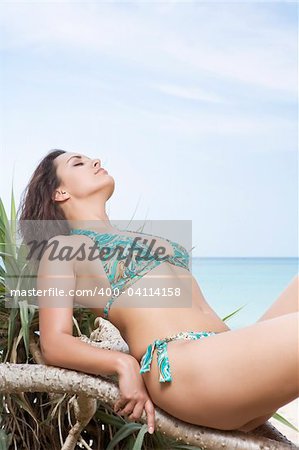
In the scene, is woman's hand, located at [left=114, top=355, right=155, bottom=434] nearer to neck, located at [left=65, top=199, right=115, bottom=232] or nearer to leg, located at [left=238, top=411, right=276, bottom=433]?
leg, located at [left=238, top=411, right=276, bottom=433]

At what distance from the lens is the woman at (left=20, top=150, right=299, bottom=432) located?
174 cm

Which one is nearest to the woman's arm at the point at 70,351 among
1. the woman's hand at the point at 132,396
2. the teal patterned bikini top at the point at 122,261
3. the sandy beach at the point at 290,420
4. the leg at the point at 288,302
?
the woman's hand at the point at 132,396

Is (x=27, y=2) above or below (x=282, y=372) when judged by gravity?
above

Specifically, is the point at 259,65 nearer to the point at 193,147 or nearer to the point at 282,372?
the point at 193,147

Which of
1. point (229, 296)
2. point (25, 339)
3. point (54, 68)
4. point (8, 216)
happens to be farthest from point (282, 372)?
point (54, 68)

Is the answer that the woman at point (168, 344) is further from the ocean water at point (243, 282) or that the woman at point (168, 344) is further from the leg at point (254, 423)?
the ocean water at point (243, 282)

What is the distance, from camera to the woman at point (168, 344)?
174 cm

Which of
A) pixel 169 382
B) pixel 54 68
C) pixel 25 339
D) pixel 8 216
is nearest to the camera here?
pixel 169 382

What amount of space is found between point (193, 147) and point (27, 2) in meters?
7.59

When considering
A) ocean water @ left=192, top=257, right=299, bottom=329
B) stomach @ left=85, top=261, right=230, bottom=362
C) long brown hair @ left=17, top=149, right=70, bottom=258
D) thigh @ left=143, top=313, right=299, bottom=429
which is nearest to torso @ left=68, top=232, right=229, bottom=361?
stomach @ left=85, top=261, right=230, bottom=362

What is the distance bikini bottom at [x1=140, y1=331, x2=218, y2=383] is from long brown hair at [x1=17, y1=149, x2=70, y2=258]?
0.74 meters

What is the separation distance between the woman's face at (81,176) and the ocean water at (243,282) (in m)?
14.4

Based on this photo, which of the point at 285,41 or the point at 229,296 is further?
the point at 285,41

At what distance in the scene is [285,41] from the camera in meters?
27.2
